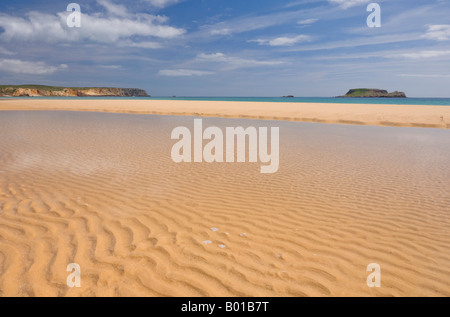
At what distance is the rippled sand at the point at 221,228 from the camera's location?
3244 mm

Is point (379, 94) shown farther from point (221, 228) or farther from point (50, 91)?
point (50, 91)

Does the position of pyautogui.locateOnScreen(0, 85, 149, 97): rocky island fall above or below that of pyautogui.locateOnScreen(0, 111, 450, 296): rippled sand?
above

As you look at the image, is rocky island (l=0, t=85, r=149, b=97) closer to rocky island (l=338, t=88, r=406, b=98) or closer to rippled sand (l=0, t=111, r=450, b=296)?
rocky island (l=338, t=88, r=406, b=98)

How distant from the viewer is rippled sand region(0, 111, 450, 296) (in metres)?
3.24

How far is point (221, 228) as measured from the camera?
4.55 meters

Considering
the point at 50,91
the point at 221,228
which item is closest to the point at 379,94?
the point at 221,228

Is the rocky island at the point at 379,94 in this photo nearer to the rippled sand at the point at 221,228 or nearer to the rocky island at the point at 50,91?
the rocky island at the point at 50,91

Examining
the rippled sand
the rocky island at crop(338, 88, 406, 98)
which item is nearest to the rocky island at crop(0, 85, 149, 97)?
the rocky island at crop(338, 88, 406, 98)

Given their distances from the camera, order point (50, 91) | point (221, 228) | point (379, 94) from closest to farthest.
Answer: point (221, 228) → point (50, 91) → point (379, 94)

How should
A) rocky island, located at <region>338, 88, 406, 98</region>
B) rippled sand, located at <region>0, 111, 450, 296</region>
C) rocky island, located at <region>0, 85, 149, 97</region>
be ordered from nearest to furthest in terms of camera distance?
rippled sand, located at <region>0, 111, 450, 296</region> < rocky island, located at <region>0, 85, 149, 97</region> < rocky island, located at <region>338, 88, 406, 98</region>

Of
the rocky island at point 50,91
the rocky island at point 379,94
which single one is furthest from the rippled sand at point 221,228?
the rocky island at point 379,94

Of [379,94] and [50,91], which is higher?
[50,91]

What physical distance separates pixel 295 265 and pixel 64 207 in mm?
4166

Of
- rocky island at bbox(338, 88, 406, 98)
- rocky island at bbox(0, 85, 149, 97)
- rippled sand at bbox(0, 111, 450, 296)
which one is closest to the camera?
rippled sand at bbox(0, 111, 450, 296)
